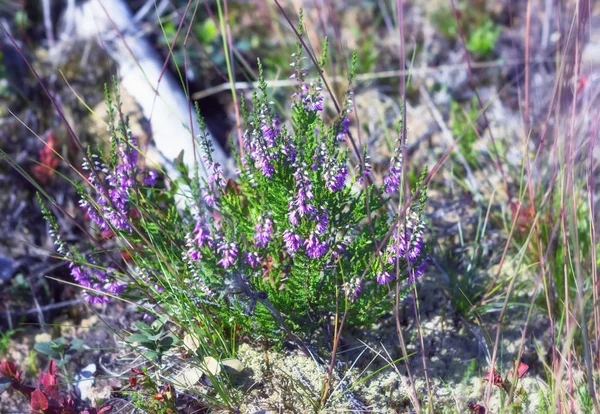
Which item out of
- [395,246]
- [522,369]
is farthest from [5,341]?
[522,369]

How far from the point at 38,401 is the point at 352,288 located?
52.3 inches

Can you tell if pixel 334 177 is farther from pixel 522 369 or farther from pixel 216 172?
pixel 522 369

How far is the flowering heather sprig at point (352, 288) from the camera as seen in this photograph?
2182mm

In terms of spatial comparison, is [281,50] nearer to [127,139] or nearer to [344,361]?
[127,139]

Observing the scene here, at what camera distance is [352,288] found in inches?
86.6

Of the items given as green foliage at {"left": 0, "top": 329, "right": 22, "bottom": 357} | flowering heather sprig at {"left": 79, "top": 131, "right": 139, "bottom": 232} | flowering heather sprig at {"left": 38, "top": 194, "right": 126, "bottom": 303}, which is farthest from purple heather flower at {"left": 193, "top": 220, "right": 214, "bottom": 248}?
green foliage at {"left": 0, "top": 329, "right": 22, "bottom": 357}

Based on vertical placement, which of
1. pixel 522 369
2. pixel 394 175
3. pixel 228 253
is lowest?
pixel 522 369

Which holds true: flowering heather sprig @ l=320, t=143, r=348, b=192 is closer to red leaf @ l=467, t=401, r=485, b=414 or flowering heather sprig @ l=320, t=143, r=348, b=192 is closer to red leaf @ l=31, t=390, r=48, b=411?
red leaf @ l=467, t=401, r=485, b=414

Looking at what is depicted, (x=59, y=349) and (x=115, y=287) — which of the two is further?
(x=59, y=349)

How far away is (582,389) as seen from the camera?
2.38 m

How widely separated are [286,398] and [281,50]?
2725mm

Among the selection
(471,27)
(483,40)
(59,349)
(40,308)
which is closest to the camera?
(59,349)

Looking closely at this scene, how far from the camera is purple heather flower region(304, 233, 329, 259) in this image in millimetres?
2137

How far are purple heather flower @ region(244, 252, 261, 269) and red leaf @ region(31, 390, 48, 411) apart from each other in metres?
0.97
